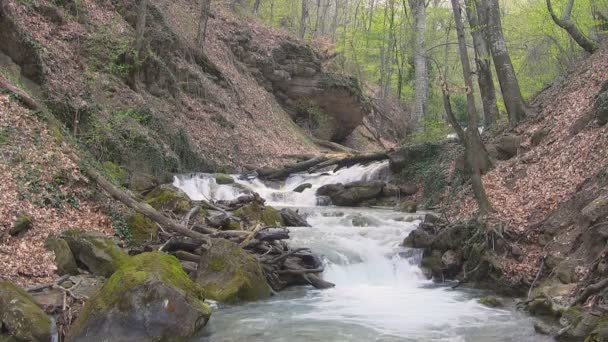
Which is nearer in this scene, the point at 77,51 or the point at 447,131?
the point at 77,51

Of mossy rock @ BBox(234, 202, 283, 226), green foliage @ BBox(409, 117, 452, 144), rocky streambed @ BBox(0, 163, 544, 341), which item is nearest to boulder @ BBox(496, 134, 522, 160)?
rocky streambed @ BBox(0, 163, 544, 341)

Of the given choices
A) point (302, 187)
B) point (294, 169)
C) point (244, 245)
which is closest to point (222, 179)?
point (302, 187)

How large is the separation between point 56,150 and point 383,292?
701 cm

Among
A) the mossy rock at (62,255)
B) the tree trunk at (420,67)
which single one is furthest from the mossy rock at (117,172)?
the tree trunk at (420,67)

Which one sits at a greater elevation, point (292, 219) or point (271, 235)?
point (292, 219)

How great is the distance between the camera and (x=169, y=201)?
12336 mm

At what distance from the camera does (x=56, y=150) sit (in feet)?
33.9

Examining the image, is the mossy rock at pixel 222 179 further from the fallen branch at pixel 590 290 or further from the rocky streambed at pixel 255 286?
the fallen branch at pixel 590 290

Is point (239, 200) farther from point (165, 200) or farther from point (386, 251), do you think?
point (386, 251)

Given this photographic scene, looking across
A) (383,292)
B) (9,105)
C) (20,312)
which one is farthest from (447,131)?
(20,312)

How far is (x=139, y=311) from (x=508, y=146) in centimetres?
1133

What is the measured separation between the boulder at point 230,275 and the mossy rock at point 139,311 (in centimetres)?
166

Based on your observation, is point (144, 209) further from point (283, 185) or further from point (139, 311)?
point (283, 185)

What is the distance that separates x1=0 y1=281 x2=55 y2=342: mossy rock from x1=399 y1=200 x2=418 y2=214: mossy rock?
11.3 m
